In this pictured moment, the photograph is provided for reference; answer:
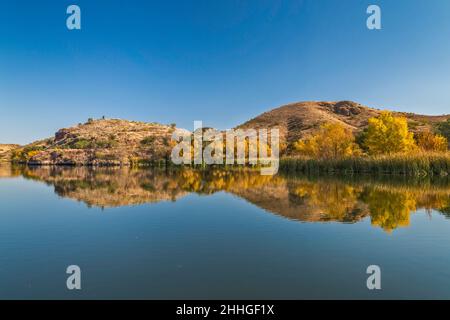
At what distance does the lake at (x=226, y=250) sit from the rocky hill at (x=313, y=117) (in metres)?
99.0

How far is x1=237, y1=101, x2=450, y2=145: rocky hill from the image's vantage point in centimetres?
12443

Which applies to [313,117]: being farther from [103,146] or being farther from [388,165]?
[388,165]

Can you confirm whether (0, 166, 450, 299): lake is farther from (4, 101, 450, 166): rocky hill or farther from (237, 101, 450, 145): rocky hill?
(237, 101, 450, 145): rocky hill

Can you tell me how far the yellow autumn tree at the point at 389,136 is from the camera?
1817 inches

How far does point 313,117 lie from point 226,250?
432 ft

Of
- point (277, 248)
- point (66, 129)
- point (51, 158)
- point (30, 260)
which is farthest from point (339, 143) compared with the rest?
point (66, 129)

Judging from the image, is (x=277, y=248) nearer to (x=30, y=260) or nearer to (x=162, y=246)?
(x=162, y=246)

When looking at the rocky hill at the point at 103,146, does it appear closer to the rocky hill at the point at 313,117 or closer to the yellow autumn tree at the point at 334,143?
the yellow autumn tree at the point at 334,143

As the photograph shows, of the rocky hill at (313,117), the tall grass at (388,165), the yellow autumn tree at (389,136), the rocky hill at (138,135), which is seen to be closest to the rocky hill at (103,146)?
the rocky hill at (138,135)

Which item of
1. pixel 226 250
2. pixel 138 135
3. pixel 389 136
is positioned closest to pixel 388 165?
pixel 389 136

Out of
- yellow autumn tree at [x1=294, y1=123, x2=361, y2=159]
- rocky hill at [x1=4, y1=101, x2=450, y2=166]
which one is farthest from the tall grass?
rocky hill at [x1=4, y1=101, x2=450, y2=166]

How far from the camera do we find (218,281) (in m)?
7.16

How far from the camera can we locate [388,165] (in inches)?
1598
